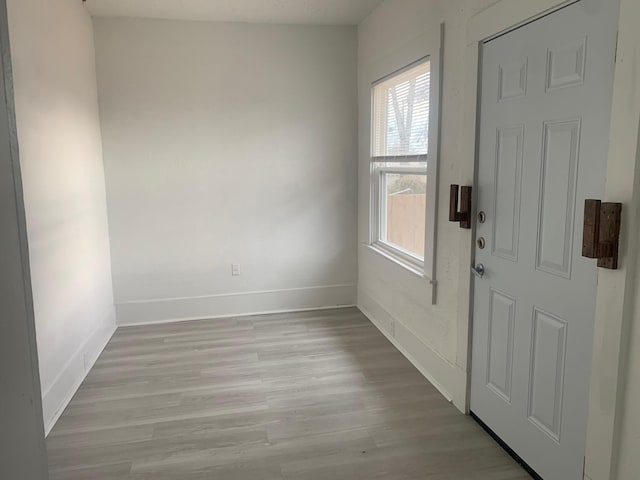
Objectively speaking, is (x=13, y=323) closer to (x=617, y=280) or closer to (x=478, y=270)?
(x=617, y=280)

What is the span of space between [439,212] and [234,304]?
2.28 metres

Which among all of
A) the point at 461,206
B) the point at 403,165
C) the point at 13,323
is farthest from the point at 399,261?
the point at 13,323

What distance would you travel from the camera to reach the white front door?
172cm

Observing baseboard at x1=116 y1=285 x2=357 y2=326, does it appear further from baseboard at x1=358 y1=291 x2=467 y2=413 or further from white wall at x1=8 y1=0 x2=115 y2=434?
baseboard at x1=358 y1=291 x2=467 y2=413

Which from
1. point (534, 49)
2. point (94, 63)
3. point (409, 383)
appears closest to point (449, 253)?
point (409, 383)

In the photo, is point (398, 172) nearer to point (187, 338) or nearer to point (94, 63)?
point (187, 338)

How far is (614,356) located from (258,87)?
11.3 ft

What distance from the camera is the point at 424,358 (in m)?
3.14

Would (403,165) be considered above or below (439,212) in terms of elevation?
above

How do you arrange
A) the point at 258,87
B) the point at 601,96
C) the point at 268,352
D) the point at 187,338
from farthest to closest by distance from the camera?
the point at 258,87, the point at 187,338, the point at 268,352, the point at 601,96

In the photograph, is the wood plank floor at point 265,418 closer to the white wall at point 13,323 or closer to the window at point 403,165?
the window at point 403,165

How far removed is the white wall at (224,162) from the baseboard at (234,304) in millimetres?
12

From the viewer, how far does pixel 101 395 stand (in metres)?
2.92

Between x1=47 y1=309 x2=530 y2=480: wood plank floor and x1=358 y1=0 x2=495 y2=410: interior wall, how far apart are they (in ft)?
0.54
